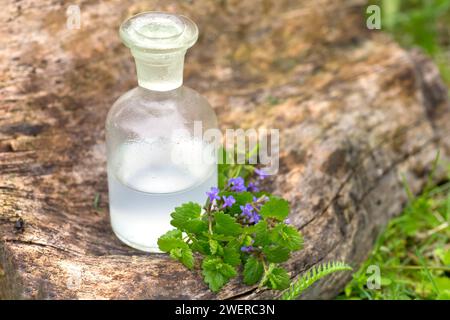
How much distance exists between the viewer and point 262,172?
3.02 m

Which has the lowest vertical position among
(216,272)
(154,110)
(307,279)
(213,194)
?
(307,279)

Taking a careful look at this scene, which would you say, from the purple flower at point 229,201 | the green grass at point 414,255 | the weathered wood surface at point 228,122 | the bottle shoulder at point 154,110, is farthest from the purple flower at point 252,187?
the green grass at point 414,255

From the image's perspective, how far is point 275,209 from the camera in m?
2.61

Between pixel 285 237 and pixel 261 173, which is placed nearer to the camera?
pixel 285 237

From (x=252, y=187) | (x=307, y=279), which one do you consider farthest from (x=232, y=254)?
(x=252, y=187)

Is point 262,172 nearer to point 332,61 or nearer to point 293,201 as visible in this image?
point 293,201

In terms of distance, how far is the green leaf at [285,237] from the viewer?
2596mm

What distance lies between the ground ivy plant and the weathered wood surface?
0.08 metres

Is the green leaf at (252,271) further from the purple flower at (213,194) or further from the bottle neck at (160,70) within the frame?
the bottle neck at (160,70)

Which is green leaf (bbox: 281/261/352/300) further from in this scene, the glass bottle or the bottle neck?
the bottle neck

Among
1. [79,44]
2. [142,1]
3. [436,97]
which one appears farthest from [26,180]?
[436,97]

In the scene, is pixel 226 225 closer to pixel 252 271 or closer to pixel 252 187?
pixel 252 271

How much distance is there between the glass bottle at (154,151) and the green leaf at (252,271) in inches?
14.7

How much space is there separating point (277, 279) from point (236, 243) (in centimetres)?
21
